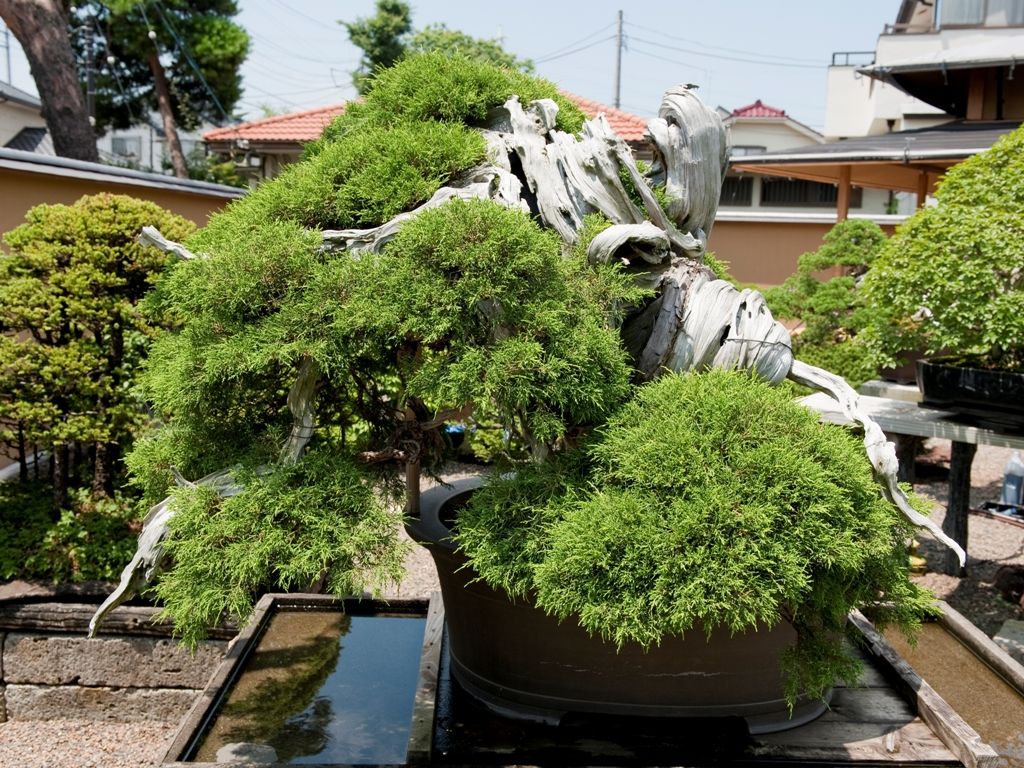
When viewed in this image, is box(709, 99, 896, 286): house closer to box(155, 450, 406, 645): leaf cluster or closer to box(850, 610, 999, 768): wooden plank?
box(850, 610, 999, 768): wooden plank

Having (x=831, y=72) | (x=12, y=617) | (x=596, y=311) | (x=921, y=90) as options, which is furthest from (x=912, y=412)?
(x=831, y=72)

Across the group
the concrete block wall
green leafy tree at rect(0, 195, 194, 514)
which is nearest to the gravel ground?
the concrete block wall

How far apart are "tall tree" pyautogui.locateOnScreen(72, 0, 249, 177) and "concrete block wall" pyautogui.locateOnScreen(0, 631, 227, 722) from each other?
13.8 meters

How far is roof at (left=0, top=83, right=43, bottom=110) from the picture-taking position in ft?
54.7

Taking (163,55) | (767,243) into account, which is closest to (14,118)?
(163,55)

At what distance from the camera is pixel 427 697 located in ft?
8.43

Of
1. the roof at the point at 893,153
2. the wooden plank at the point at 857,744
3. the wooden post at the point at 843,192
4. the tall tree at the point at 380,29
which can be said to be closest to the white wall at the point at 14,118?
the tall tree at the point at 380,29

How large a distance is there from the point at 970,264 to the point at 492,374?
2.97 meters

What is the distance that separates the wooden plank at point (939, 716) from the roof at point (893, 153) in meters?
6.49

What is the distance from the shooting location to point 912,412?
460 cm

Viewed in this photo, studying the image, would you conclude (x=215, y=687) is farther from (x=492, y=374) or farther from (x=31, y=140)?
(x=31, y=140)

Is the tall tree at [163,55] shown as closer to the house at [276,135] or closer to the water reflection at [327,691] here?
the house at [276,135]

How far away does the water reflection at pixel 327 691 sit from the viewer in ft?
8.38

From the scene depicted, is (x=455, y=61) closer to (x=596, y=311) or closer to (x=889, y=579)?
(x=596, y=311)
